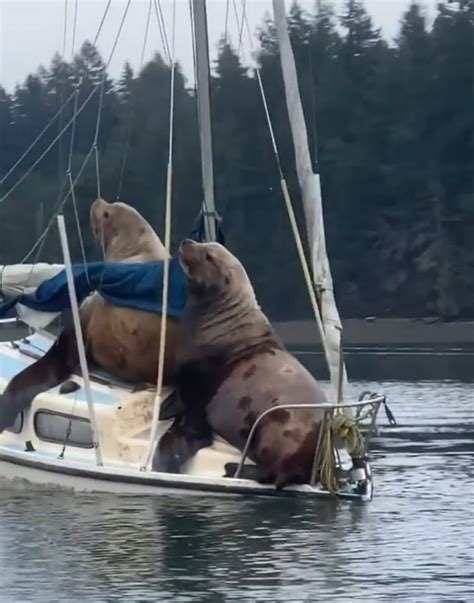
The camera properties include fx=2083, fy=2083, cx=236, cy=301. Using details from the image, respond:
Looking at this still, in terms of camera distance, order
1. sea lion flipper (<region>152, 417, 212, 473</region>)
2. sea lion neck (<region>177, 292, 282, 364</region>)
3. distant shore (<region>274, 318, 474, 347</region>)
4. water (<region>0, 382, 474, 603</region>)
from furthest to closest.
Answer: distant shore (<region>274, 318, 474, 347</region>) < sea lion neck (<region>177, 292, 282, 364</region>) < sea lion flipper (<region>152, 417, 212, 473</region>) < water (<region>0, 382, 474, 603</region>)

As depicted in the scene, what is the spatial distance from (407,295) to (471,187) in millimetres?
5537

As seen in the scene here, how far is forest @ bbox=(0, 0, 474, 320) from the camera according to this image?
81188 millimetres

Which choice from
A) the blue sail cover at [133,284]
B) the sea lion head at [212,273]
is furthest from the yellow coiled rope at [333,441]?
the blue sail cover at [133,284]

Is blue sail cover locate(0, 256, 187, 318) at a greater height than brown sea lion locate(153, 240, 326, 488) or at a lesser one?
greater

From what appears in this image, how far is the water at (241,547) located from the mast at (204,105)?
355cm

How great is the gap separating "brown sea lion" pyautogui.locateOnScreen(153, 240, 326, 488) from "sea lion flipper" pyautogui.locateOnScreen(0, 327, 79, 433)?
5.22 ft

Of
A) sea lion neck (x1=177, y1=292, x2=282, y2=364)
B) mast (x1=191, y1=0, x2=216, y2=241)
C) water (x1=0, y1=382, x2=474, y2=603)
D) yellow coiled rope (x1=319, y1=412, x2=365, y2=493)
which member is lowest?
water (x1=0, y1=382, x2=474, y2=603)

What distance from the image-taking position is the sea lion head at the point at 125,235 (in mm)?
23250

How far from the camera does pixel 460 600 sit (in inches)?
624

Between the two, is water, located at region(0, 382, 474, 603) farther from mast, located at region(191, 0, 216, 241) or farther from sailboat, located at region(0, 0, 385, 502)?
mast, located at region(191, 0, 216, 241)

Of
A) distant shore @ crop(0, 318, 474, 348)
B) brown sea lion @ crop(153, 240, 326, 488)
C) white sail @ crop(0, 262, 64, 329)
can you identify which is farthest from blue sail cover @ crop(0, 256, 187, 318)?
distant shore @ crop(0, 318, 474, 348)

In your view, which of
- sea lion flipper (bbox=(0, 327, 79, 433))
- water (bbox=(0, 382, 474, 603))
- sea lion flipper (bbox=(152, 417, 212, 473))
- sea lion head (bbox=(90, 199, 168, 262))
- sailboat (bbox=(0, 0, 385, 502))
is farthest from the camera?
sea lion head (bbox=(90, 199, 168, 262))

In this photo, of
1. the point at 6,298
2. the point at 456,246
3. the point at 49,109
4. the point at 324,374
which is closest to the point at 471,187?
the point at 456,246

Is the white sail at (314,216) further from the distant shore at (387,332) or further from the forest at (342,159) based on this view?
the forest at (342,159)
